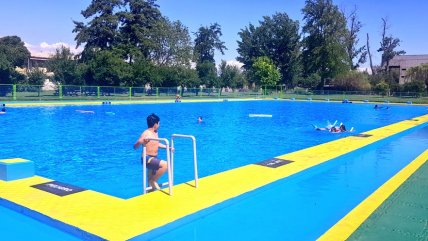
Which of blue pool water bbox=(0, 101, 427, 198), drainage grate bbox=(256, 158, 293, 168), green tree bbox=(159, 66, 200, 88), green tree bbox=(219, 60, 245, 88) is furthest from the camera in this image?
green tree bbox=(219, 60, 245, 88)

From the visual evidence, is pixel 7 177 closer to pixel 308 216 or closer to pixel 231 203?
pixel 231 203

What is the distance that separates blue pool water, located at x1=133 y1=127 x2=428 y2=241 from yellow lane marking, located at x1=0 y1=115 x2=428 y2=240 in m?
0.14

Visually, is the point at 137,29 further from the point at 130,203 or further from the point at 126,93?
the point at 130,203

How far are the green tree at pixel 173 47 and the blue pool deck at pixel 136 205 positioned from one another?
5639 centimetres

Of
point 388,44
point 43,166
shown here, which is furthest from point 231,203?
point 388,44

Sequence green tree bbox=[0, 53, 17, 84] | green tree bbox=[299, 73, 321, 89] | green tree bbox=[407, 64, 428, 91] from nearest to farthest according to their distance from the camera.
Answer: green tree bbox=[0, 53, 17, 84]
green tree bbox=[407, 64, 428, 91]
green tree bbox=[299, 73, 321, 89]

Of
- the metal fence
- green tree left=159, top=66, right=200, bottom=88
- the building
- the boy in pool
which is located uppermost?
the building

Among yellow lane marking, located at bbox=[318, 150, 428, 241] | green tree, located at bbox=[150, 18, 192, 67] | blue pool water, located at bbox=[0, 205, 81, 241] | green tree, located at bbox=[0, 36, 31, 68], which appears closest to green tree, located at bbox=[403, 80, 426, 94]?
green tree, located at bbox=[150, 18, 192, 67]

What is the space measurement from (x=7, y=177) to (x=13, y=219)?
1690mm

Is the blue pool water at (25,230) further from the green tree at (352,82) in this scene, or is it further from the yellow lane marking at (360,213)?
the green tree at (352,82)

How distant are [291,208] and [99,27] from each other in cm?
5171

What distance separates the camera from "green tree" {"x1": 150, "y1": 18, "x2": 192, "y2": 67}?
62844 millimetres

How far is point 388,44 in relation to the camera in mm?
85375

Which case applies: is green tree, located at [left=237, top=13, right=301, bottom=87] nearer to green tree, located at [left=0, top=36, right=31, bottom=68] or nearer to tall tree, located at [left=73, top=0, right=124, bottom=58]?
tall tree, located at [left=73, top=0, right=124, bottom=58]
